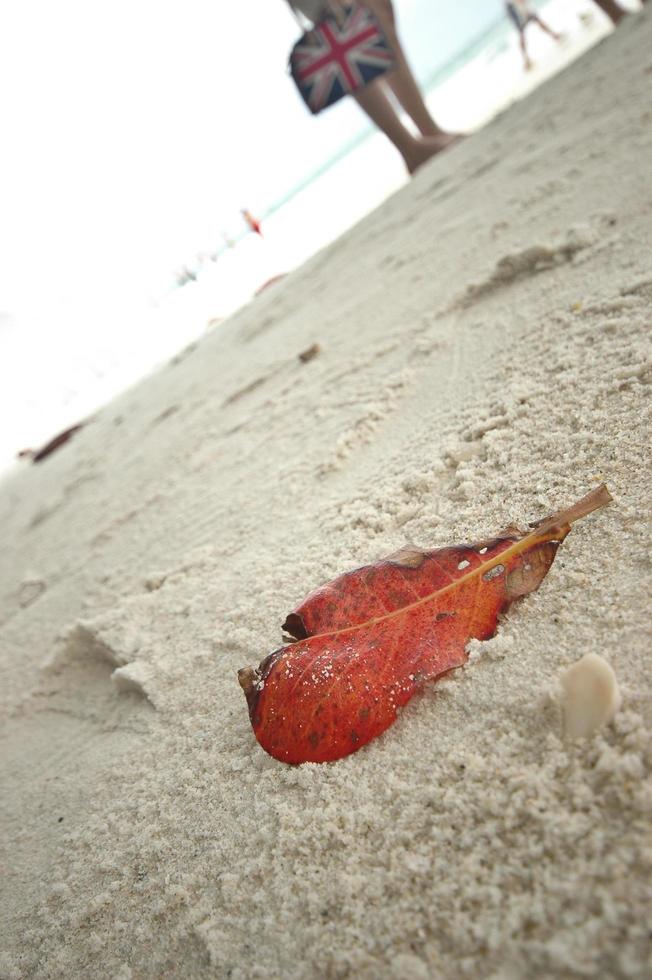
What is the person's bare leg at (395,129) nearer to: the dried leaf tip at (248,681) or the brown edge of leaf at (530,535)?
the brown edge of leaf at (530,535)

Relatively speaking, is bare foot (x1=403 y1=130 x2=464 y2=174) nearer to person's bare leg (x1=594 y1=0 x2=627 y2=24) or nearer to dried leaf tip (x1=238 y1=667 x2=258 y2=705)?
person's bare leg (x1=594 y1=0 x2=627 y2=24)

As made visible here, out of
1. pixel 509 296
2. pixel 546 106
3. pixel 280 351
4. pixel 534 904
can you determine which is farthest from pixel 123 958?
pixel 546 106

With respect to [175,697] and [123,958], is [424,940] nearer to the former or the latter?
[123,958]

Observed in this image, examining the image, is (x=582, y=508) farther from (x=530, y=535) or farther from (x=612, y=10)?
(x=612, y=10)

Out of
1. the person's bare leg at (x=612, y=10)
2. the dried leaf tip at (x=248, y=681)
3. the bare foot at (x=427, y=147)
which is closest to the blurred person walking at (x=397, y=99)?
the bare foot at (x=427, y=147)

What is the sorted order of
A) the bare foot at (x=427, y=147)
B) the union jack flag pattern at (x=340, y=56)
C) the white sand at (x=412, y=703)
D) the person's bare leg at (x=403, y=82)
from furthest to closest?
the bare foot at (x=427, y=147), the person's bare leg at (x=403, y=82), the union jack flag pattern at (x=340, y=56), the white sand at (x=412, y=703)
